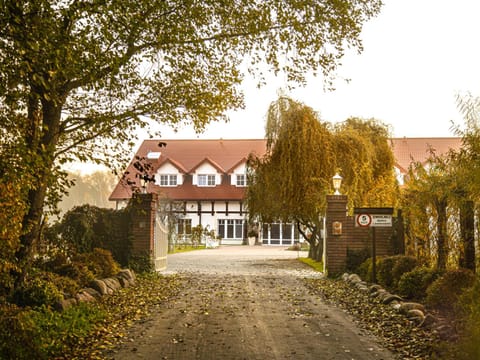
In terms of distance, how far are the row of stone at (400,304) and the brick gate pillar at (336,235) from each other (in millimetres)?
2059

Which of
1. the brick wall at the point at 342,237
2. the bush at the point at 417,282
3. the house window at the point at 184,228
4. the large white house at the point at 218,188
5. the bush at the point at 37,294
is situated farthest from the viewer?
the large white house at the point at 218,188

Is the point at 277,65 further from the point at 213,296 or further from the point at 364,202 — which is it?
the point at 364,202

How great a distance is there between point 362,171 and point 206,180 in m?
25.3

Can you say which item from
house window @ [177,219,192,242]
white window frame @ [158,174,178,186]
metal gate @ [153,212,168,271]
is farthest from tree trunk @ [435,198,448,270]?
white window frame @ [158,174,178,186]

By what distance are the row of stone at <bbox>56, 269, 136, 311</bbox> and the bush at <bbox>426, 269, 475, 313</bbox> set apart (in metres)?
5.35

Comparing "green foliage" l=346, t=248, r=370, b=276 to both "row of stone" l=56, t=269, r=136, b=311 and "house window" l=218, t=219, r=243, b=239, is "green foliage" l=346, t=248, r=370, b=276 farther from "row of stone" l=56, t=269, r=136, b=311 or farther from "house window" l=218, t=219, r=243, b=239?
"house window" l=218, t=219, r=243, b=239

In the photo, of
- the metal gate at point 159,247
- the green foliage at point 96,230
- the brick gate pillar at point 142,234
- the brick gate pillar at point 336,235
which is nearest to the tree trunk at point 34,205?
the green foliage at point 96,230

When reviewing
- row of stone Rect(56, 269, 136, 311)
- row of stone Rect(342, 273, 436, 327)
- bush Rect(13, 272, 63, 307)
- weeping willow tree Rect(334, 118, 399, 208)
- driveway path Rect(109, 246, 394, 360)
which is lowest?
driveway path Rect(109, 246, 394, 360)

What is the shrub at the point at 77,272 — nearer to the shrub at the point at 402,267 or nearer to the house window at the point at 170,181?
the shrub at the point at 402,267

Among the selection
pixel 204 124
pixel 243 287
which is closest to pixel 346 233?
pixel 243 287

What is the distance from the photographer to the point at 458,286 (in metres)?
8.94

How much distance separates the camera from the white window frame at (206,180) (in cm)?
4644

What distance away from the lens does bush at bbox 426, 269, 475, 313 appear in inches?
348

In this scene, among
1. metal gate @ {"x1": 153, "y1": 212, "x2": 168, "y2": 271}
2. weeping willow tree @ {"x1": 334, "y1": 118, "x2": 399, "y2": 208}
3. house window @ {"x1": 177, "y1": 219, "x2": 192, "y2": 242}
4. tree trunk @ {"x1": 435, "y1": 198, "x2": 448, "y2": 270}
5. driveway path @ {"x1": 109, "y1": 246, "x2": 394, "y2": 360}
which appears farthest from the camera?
house window @ {"x1": 177, "y1": 219, "x2": 192, "y2": 242}
